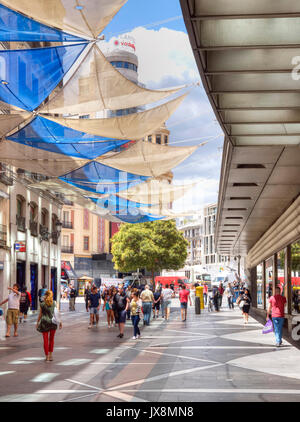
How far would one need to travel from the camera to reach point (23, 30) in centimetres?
1631

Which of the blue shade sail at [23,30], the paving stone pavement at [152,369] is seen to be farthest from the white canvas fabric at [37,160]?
the paving stone pavement at [152,369]

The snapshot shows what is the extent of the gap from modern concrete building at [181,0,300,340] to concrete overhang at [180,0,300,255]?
11 millimetres

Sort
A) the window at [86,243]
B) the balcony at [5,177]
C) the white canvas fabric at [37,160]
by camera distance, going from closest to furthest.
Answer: the white canvas fabric at [37,160] < the balcony at [5,177] < the window at [86,243]

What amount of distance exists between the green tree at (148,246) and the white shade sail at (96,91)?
4817 cm

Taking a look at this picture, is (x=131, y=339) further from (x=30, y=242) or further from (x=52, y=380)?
(x=30, y=242)

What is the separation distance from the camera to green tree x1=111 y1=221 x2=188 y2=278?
225ft

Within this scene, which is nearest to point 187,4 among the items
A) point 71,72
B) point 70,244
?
point 71,72

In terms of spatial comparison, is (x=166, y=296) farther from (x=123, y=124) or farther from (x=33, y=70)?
(x=33, y=70)

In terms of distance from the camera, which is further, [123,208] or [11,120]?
[123,208]

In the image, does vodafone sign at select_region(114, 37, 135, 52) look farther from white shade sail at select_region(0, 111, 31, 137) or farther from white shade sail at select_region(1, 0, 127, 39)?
white shade sail at select_region(1, 0, 127, 39)

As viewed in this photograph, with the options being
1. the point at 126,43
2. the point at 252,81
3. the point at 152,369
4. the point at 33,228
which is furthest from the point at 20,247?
the point at 126,43

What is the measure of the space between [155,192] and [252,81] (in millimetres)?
19797

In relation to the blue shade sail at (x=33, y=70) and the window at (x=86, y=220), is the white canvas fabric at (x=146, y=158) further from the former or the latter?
the window at (x=86, y=220)

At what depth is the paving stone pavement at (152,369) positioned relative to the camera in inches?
387
